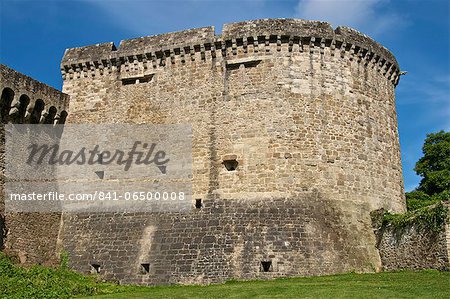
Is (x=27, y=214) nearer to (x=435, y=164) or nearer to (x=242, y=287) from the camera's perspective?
(x=242, y=287)

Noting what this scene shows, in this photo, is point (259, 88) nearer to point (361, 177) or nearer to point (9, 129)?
point (361, 177)

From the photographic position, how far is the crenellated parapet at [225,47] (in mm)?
14125

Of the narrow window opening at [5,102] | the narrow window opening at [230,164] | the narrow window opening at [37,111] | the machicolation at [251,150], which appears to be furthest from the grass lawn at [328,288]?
the narrow window opening at [37,111]

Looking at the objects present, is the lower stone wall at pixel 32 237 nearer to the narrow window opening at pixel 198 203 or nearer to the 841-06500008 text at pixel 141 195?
the 841-06500008 text at pixel 141 195

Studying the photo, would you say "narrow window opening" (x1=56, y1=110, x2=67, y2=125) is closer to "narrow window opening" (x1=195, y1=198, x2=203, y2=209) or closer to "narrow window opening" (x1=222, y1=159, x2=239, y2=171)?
"narrow window opening" (x1=195, y1=198, x2=203, y2=209)

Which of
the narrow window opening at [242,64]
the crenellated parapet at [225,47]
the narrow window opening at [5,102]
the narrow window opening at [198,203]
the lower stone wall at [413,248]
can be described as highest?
the crenellated parapet at [225,47]

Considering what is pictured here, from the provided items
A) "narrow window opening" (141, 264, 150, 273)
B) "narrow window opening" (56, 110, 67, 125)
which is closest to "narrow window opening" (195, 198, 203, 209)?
"narrow window opening" (141, 264, 150, 273)

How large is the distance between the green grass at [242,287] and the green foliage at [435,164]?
31.9ft

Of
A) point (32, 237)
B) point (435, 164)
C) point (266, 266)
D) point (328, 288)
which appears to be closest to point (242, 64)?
point (266, 266)

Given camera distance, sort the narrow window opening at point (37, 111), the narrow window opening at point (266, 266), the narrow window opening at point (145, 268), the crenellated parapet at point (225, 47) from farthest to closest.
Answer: the narrow window opening at point (37, 111), the crenellated parapet at point (225, 47), the narrow window opening at point (145, 268), the narrow window opening at point (266, 266)

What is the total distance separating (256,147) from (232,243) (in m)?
2.53

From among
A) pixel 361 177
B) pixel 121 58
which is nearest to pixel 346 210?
pixel 361 177

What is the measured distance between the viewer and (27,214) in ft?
46.0

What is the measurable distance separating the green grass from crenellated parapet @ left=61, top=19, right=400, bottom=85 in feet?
19.5
